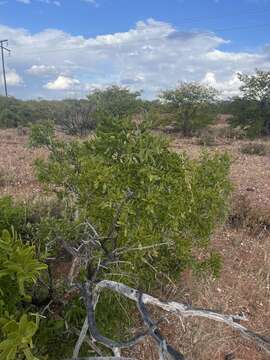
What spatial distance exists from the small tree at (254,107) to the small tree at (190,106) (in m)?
1.41

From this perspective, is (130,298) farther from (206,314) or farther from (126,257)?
(126,257)

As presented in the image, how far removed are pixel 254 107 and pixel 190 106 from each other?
3368mm

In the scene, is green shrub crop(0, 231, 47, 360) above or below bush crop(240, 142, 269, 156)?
above

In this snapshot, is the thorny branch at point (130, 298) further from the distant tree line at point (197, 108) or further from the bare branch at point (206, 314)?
the distant tree line at point (197, 108)

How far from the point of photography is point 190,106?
2248 centimetres

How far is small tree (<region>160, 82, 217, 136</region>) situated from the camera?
21594 mm

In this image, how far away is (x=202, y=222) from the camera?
3330mm

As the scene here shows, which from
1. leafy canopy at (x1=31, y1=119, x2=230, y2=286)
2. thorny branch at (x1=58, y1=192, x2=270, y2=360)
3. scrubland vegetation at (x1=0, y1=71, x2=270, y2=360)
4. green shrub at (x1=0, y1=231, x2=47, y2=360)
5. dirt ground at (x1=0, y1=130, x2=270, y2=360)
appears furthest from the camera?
dirt ground at (x1=0, y1=130, x2=270, y2=360)

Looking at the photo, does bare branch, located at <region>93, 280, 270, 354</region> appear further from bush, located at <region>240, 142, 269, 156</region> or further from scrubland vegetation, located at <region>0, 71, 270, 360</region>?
bush, located at <region>240, 142, 269, 156</region>

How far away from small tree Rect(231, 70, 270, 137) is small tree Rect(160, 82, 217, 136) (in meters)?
1.41

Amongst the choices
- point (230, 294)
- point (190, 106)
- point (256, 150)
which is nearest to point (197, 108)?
point (190, 106)

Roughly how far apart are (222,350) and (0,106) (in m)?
27.7

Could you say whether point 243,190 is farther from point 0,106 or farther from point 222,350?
point 0,106

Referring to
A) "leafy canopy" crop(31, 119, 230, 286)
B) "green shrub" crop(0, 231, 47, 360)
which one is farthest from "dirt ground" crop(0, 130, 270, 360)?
"green shrub" crop(0, 231, 47, 360)
